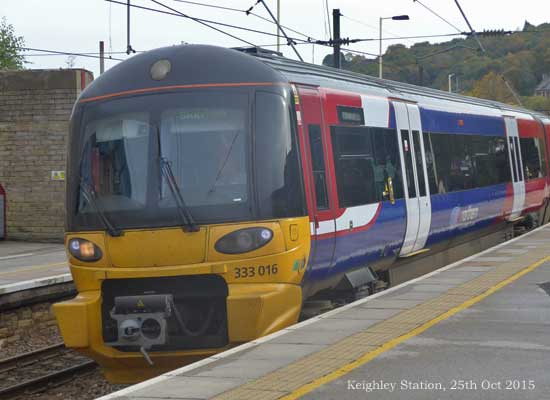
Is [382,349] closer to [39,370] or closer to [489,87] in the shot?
[39,370]

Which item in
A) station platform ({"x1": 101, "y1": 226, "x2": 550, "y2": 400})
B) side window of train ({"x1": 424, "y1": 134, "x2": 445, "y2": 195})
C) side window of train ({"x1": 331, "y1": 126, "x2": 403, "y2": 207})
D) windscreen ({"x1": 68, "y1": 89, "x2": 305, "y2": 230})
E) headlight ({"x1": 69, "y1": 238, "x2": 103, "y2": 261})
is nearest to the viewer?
station platform ({"x1": 101, "y1": 226, "x2": 550, "y2": 400})

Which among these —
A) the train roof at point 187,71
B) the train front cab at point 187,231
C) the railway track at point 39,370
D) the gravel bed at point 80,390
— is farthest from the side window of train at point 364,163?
the railway track at point 39,370

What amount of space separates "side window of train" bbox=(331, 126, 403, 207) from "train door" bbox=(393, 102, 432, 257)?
1.17 feet

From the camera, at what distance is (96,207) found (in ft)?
31.5

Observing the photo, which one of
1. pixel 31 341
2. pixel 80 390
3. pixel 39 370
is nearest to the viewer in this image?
pixel 80 390

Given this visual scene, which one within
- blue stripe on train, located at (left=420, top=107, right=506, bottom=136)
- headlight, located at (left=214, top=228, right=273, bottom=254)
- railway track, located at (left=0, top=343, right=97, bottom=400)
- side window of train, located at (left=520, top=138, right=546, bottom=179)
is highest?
blue stripe on train, located at (left=420, top=107, right=506, bottom=136)

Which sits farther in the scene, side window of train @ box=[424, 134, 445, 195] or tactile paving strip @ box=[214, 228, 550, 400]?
side window of train @ box=[424, 134, 445, 195]

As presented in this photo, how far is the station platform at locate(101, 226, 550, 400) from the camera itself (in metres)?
6.70

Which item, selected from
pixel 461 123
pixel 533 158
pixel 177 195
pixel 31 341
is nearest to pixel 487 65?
pixel 533 158

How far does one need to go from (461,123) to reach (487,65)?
10987 centimetres

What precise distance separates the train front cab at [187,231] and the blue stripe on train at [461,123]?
18.4ft

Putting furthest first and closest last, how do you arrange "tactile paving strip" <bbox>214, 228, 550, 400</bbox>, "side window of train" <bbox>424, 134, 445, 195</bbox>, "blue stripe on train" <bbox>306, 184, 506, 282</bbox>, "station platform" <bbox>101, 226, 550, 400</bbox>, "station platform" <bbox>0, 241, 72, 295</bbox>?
1. "station platform" <bbox>0, 241, 72, 295</bbox>
2. "side window of train" <bbox>424, 134, 445, 195</bbox>
3. "blue stripe on train" <bbox>306, 184, 506, 282</bbox>
4. "tactile paving strip" <bbox>214, 228, 550, 400</bbox>
5. "station platform" <bbox>101, 226, 550, 400</bbox>

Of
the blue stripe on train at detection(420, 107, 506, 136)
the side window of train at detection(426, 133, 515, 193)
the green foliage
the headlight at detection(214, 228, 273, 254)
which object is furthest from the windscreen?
the green foliage

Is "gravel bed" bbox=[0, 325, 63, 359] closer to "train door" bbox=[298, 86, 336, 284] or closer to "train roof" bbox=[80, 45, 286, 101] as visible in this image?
"train roof" bbox=[80, 45, 286, 101]
